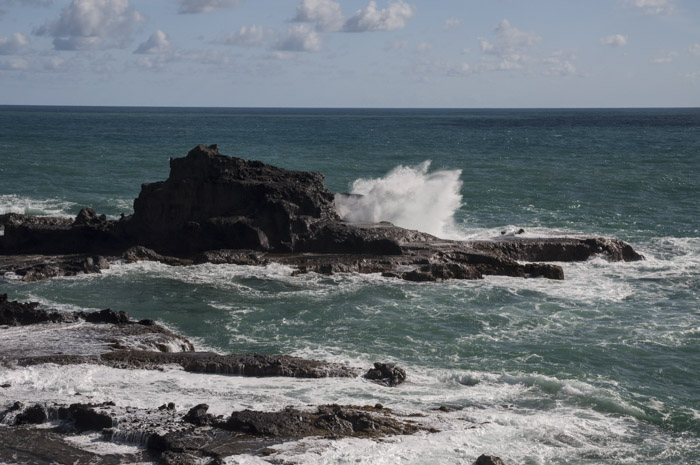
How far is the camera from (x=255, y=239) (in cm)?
3419

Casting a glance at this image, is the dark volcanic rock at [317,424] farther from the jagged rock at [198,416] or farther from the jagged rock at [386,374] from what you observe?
the jagged rock at [386,374]

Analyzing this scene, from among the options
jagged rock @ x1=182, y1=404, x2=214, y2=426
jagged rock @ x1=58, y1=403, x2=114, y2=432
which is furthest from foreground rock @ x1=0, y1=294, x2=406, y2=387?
jagged rock @ x1=182, y1=404, x2=214, y2=426

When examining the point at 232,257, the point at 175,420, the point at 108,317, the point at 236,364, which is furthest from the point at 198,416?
the point at 232,257

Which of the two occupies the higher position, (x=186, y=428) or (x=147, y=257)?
(x=147, y=257)

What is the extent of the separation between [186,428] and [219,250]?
16920 mm

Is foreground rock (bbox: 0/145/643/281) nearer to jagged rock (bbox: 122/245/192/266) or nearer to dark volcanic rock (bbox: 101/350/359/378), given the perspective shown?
jagged rock (bbox: 122/245/192/266)

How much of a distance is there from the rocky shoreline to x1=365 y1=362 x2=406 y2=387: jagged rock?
3 cm

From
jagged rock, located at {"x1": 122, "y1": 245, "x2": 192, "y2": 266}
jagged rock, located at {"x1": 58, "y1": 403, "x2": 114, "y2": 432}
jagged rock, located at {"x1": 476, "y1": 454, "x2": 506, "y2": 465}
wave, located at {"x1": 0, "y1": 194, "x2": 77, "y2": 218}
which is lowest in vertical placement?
jagged rock, located at {"x1": 476, "y1": 454, "x2": 506, "y2": 465}

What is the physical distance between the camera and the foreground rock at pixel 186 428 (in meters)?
16.7

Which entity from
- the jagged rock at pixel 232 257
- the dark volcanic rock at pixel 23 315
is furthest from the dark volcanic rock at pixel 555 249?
the dark volcanic rock at pixel 23 315

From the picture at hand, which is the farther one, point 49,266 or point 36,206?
point 36,206

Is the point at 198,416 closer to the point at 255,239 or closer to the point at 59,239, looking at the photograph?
the point at 255,239

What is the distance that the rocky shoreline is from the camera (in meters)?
21.7

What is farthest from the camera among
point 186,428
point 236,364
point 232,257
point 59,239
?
point 59,239
